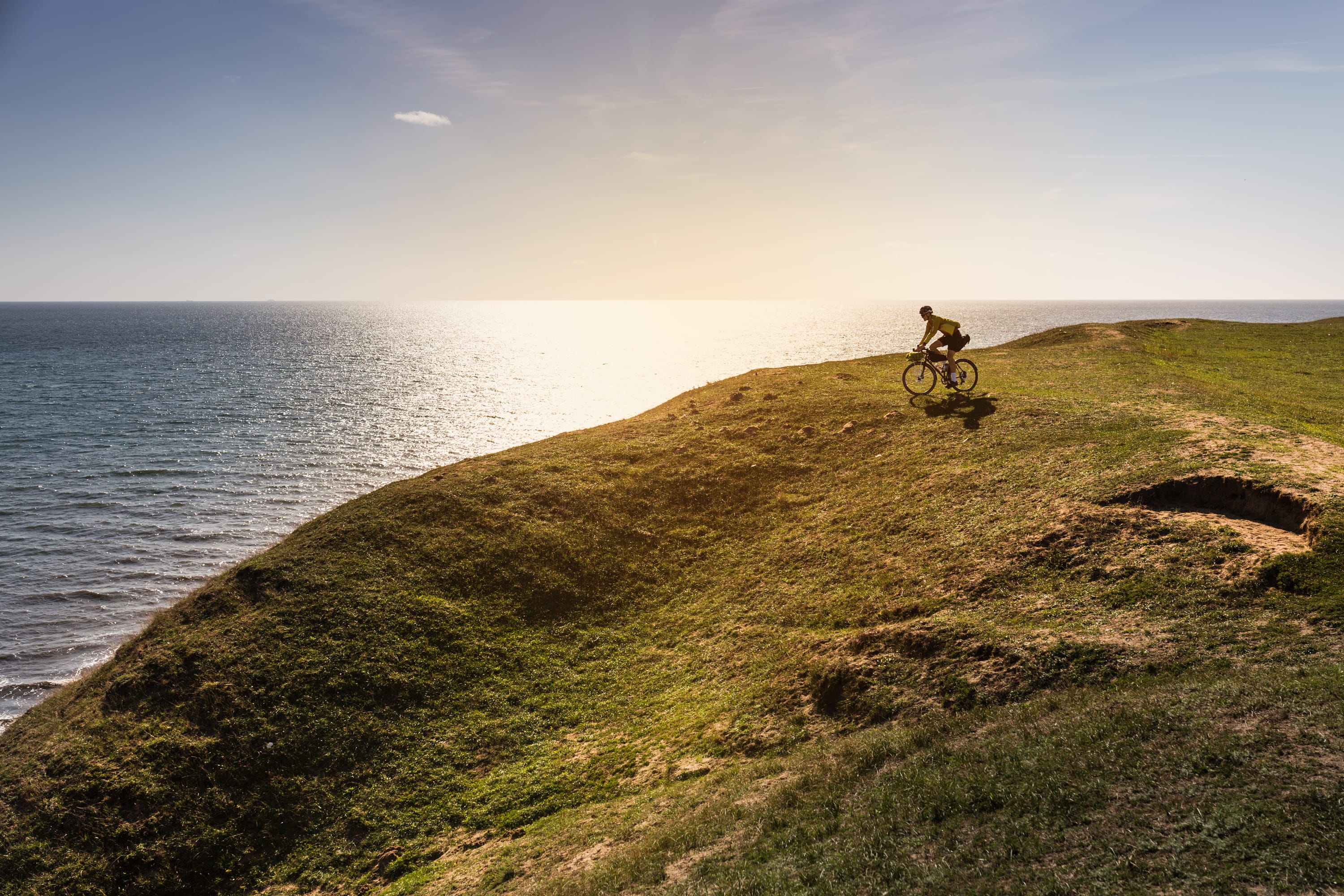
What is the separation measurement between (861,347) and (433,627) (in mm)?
182192

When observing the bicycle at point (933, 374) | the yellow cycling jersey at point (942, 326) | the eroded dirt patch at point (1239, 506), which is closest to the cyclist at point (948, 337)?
the yellow cycling jersey at point (942, 326)

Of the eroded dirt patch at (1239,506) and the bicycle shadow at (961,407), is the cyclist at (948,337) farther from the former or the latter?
the eroded dirt patch at (1239,506)

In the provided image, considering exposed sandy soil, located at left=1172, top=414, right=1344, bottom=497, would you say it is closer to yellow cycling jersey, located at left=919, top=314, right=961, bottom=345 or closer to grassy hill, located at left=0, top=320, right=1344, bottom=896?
grassy hill, located at left=0, top=320, right=1344, bottom=896

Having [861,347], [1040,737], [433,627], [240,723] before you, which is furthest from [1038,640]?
[861,347]

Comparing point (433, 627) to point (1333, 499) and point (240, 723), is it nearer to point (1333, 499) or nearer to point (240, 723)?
point (240, 723)

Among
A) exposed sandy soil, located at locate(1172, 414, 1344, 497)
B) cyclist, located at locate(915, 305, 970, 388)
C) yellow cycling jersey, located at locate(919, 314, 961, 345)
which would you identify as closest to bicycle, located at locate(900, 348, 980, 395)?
cyclist, located at locate(915, 305, 970, 388)

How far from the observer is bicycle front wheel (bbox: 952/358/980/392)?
2841 cm

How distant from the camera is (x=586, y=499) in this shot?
84.3ft

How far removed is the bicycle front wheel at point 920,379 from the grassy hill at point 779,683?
2.36 m

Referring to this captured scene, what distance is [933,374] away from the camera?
97.1 feet

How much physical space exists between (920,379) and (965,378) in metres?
1.95

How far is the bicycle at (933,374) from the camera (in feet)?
93.2

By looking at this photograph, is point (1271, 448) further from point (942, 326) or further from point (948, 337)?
point (942, 326)

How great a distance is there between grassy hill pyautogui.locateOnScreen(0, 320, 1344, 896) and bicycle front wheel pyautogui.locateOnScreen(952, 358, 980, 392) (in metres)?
1.71
